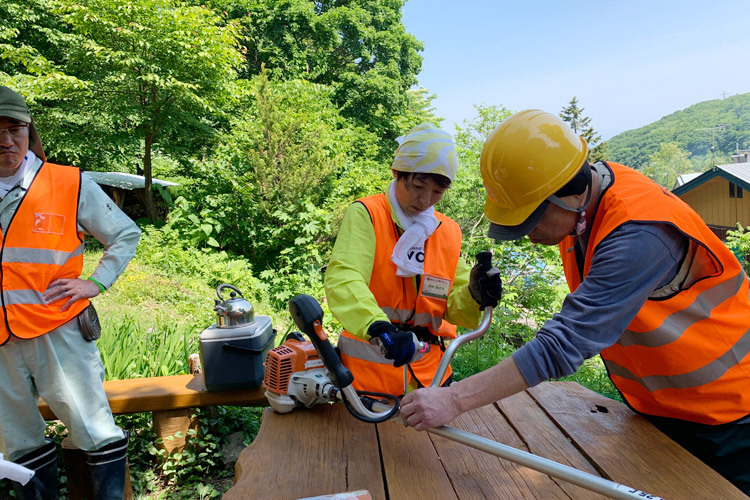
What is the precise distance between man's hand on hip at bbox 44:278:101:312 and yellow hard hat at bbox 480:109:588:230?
7.10 feet

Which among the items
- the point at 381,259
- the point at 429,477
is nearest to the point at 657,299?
the point at 429,477

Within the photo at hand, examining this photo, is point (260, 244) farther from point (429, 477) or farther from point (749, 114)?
point (749, 114)

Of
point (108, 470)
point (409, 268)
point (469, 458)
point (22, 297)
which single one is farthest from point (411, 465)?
point (22, 297)

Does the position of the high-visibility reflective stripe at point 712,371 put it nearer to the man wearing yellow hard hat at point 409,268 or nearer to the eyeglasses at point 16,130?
the man wearing yellow hard hat at point 409,268

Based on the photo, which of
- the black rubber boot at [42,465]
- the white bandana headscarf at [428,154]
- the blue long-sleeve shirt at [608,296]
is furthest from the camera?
the black rubber boot at [42,465]

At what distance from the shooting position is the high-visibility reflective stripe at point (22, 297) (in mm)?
2305

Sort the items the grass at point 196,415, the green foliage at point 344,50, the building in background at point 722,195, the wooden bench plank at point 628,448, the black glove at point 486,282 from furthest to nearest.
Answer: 1. the green foliage at point 344,50
2. the building in background at point 722,195
3. the grass at point 196,415
4. the black glove at point 486,282
5. the wooden bench plank at point 628,448

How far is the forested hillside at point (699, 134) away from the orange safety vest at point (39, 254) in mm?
115811

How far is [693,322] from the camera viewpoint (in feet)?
4.62

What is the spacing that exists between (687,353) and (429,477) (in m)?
0.85

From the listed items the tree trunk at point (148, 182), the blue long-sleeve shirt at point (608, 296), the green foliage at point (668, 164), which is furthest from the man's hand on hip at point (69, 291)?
the green foliage at point (668, 164)

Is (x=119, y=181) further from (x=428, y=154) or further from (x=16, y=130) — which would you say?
(x=428, y=154)

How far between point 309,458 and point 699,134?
469ft

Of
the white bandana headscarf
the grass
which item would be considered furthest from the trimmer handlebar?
the grass
